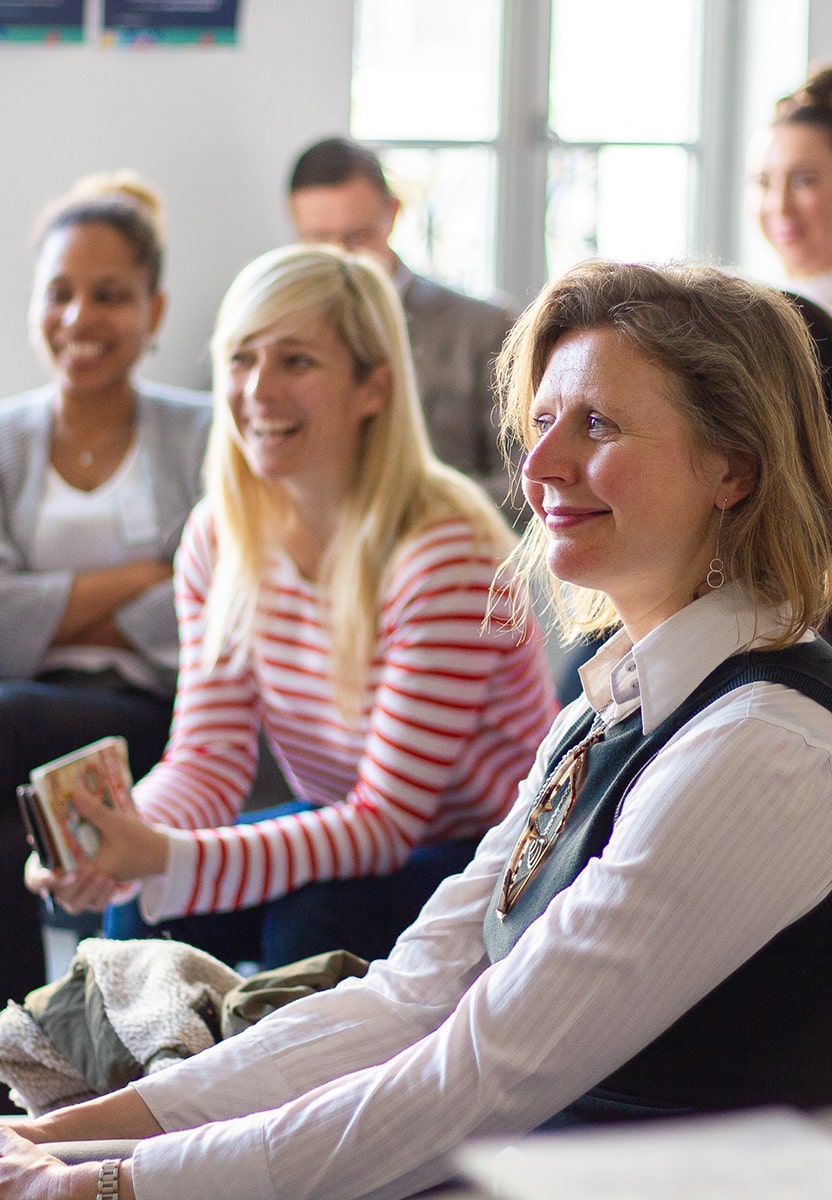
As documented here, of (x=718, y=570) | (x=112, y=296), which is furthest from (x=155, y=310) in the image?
(x=718, y=570)

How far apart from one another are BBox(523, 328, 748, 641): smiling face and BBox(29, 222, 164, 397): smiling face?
5.99 feet

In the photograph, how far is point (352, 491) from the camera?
6.85 ft

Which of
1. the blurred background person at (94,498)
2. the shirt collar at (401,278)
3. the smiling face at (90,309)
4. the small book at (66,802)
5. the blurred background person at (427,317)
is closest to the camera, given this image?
the small book at (66,802)

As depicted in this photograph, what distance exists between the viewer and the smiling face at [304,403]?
2.06 meters

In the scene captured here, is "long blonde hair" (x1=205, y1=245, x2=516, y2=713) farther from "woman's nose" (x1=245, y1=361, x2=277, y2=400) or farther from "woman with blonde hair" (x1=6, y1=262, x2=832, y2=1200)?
"woman with blonde hair" (x1=6, y1=262, x2=832, y2=1200)

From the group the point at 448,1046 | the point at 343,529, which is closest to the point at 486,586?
the point at 343,529

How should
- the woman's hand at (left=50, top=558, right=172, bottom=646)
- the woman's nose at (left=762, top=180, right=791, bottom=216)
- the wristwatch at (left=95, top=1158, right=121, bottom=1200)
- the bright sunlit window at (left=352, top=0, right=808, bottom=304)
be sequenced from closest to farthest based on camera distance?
1. the wristwatch at (left=95, top=1158, right=121, bottom=1200)
2. the woman's hand at (left=50, top=558, right=172, bottom=646)
3. the woman's nose at (left=762, top=180, right=791, bottom=216)
4. the bright sunlit window at (left=352, top=0, right=808, bottom=304)

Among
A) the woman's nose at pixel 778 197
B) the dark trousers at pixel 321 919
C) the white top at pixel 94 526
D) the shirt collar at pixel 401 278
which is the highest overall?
the woman's nose at pixel 778 197

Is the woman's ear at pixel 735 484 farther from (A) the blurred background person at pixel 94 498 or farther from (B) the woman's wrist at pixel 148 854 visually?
(A) the blurred background person at pixel 94 498

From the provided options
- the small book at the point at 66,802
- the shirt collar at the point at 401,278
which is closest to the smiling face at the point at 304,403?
the small book at the point at 66,802

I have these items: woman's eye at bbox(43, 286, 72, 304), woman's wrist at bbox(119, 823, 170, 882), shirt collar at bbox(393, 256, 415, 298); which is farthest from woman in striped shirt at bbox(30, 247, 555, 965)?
shirt collar at bbox(393, 256, 415, 298)

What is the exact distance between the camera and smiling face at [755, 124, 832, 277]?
9.63 feet

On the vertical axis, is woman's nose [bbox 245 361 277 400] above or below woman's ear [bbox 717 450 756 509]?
above

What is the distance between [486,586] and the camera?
193 centimetres
